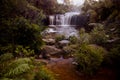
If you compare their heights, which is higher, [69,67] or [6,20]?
[6,20]

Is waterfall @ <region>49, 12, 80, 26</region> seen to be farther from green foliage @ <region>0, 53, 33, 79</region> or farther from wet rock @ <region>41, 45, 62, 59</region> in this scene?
green foliage @ <region>0, 53, 33, 79</region>

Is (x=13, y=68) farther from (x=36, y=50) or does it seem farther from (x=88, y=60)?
(x=36, y=50)

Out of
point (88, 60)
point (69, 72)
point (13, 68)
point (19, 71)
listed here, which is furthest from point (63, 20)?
point (19, 71)

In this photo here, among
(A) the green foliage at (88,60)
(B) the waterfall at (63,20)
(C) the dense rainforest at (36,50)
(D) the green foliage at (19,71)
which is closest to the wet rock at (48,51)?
(C) the dense rainforest at (36,50)

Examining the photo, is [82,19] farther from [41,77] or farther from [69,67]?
[41,77]

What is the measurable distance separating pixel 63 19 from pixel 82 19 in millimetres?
2292

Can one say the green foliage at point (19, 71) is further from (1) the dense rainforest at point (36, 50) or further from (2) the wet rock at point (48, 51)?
(2) the wet rock at point (48, 51)

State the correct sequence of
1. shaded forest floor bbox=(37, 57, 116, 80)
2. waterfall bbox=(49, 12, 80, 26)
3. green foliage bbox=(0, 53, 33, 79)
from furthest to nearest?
waterfall bbox=(49, 12, 80, 26) → shaded forest floor bbox=(37, 57, 116, 80) → green foliage bbox=(0, 53, 33, 79)

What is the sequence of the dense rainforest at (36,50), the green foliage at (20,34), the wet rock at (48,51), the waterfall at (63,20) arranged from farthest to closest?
the waterfall at (63,20) → the wet rock at (48,51) → the green foliage at (20,34) → the dense rainforest at (36,50)

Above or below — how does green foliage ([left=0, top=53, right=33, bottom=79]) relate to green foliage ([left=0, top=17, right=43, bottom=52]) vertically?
below

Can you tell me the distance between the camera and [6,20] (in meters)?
7.00

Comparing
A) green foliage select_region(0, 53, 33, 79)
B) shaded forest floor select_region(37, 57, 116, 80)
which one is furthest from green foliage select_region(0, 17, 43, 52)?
green foliage select_region(0, 53, 33, 79)

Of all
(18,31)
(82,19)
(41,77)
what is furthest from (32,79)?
(82,19)

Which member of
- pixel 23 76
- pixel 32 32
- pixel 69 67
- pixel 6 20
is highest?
pixel 6 20
